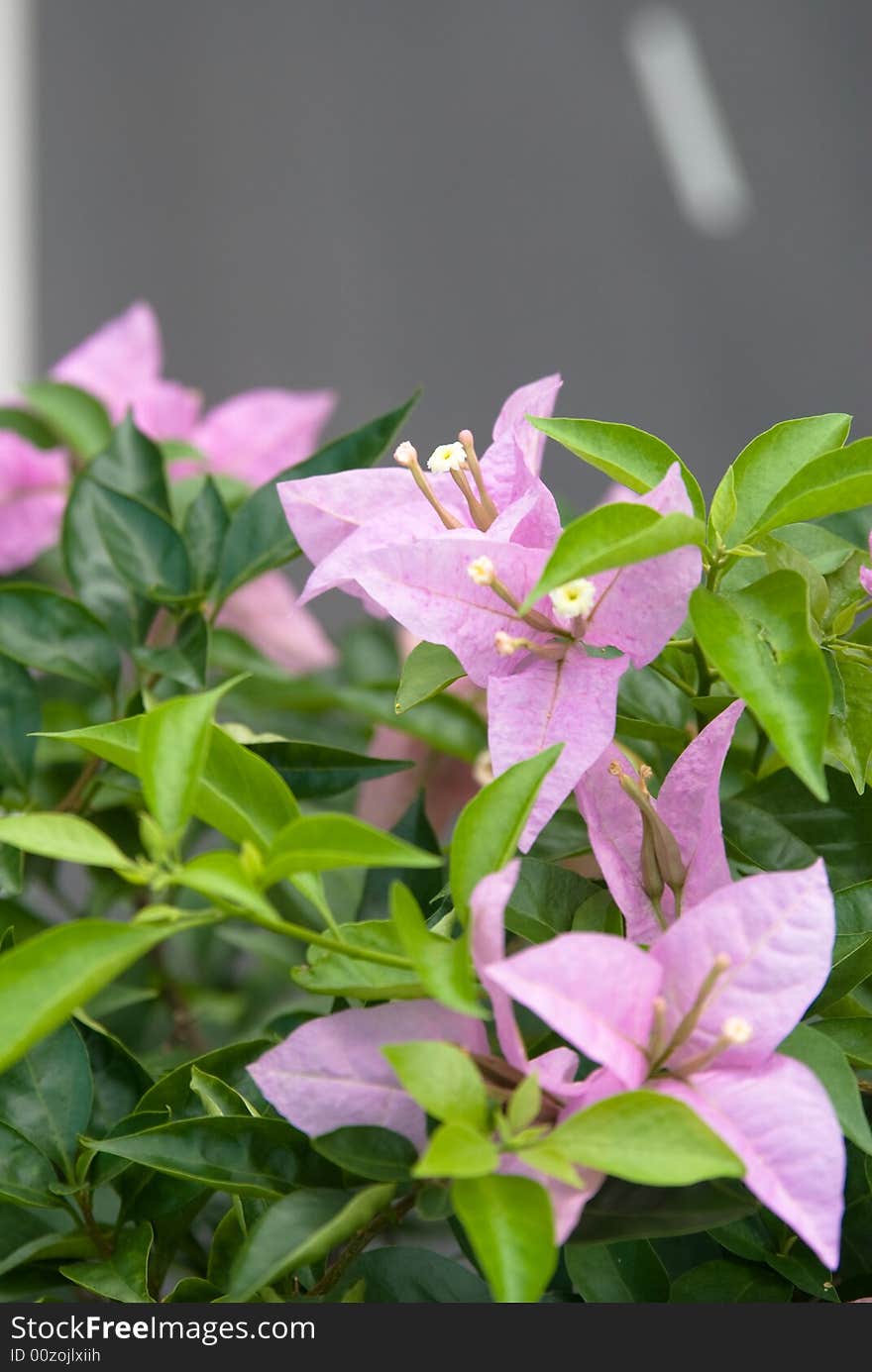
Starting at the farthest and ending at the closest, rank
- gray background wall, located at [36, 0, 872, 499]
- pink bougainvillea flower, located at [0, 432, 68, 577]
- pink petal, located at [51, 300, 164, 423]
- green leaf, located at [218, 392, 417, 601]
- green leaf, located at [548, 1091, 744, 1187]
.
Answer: gray background wall, located at [36, 0, 872, 499], pink petal, located at [51, 300, 164, 423], pink bougainvillea flower, located at [0, 432, 68, 577], green leaf, located at [218, 392, 417, 601], green leaf, located at [548, 1091, 744, 1187]

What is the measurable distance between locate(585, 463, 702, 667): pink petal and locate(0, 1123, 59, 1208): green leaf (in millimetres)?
198

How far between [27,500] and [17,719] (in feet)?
0.82

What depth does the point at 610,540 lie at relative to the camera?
306 millimetres

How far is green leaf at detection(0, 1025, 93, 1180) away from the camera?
0.38 m

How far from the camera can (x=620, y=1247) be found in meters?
0.36

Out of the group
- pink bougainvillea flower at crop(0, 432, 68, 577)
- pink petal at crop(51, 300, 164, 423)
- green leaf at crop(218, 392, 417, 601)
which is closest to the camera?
green leaf at crop(218, 392, 417, 601)

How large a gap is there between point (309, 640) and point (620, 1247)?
1.52 ft

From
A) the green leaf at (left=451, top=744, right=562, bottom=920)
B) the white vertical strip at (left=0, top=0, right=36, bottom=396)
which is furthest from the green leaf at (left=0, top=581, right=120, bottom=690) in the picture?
the white vertical strip at (left=0, top=0, right=36, bottom=396)

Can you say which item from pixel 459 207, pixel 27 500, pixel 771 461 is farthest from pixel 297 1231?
pixel 459 207

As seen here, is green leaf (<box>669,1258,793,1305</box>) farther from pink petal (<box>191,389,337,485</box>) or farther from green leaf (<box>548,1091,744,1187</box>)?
pink petal (<box>191,389,337,485</box>)

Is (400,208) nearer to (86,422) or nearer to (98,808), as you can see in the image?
(86,422)

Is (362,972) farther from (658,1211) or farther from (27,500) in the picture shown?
(27,500)

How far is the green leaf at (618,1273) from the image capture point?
0.35 m

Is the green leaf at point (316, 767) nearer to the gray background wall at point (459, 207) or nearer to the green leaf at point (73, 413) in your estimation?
the green leaf at point (73, 413)
